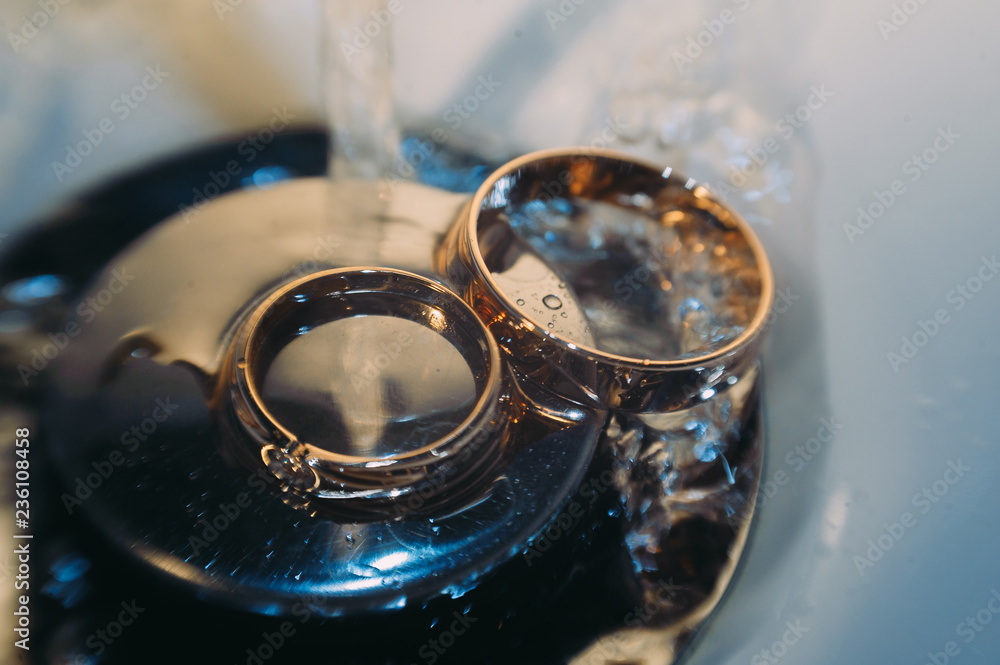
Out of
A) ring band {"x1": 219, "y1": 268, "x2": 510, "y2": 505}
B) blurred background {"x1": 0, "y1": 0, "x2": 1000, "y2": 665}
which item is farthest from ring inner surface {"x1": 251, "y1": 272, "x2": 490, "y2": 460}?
blurred background {"x1": 0, "y1": 0, "x2": 1000, "y2": 665}

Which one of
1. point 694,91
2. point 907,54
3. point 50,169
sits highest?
point 907,54

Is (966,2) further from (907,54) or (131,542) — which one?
(131,542)

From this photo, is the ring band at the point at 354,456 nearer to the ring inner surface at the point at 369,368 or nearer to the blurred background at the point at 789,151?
the ring inner surface at the point at 369,368

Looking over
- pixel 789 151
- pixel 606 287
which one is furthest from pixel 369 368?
pixel 789 151

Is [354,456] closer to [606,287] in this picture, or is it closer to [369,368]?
[369,368]

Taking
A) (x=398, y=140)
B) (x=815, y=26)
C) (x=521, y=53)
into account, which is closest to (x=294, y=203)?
(x=398, y=140)

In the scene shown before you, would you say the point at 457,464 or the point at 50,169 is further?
the point at 50,169

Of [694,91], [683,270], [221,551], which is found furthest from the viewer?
[694,91]

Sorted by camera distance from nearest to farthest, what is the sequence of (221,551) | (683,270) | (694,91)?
(221,551) < (683,270) < (694,91)

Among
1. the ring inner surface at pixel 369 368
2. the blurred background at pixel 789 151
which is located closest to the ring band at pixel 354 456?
the ring inner surface at pixel 369 368
